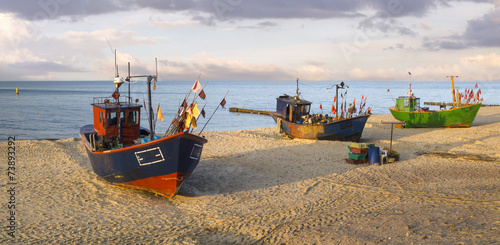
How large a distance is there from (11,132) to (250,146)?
2741 centimetres

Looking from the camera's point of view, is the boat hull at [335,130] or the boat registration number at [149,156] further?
the boat hull at [335,130]

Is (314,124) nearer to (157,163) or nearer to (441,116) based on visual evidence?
(441,116)

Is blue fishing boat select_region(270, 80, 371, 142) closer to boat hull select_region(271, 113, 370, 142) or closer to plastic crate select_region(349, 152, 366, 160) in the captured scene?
boat hull select_region(271, 113, 370, 142)

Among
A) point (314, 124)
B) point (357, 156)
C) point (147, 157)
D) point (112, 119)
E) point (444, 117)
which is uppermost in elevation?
point (112, 119)

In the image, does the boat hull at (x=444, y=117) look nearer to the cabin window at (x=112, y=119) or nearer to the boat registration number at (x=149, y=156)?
the cabin window at (x=112, y=119)

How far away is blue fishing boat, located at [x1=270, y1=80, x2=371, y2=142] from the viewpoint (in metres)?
23.7

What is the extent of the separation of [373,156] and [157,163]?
10.0 meters

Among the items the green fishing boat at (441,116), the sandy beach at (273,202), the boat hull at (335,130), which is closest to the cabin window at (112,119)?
the sandy beach at (273,202)

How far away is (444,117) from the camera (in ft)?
101

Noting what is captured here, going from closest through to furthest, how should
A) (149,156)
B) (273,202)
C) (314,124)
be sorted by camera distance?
(149,156) < (273,202) < (314,124)

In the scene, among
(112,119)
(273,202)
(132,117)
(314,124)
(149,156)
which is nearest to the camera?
(149,156)

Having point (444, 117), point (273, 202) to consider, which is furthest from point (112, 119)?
point (444, 117)

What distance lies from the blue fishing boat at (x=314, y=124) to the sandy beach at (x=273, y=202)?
273 centimetres

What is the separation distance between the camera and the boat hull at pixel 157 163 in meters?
12.2
